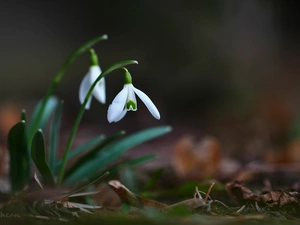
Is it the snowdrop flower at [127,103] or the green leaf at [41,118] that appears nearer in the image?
the snowdrop flower at [127,103]

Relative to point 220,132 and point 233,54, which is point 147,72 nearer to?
point 233,54

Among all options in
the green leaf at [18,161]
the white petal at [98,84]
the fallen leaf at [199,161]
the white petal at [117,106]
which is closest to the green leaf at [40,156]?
the green leaf at [18,161]

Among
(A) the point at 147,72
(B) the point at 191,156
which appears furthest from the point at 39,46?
(B) the point at 191,156

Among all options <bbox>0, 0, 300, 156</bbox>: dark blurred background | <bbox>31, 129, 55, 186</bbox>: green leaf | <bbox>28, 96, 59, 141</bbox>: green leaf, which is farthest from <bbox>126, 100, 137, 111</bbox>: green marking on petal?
<bbox>0, 0, 300, 156</bbox>: dark blurred background

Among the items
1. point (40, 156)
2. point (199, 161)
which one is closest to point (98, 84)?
point (40, 156)

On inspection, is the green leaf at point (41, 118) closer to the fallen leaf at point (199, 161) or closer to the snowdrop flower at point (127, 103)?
the snowdrop flower at point (127, 103)

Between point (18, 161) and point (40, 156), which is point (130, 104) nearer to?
point (40, 156)
